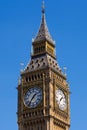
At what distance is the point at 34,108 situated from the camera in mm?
117062

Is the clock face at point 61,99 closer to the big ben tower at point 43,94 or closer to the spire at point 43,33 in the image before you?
the big ben tower at point 43,94

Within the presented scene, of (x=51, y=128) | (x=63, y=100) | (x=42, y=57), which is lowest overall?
(x=51, y=128)

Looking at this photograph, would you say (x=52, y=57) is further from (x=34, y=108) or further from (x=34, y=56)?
(x=34, y=108)

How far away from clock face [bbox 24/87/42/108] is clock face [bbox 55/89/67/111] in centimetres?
361

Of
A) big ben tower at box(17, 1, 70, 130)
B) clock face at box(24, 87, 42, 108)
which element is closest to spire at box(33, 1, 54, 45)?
big ben tower at box(17, 1, 70, 130)

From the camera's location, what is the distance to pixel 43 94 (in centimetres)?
11675

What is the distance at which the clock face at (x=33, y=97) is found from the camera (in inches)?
4629

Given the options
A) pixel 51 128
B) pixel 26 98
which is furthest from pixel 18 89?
pixel 51 128

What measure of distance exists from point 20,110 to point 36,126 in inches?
203

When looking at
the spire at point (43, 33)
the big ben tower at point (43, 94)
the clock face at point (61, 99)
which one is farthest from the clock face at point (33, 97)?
the spire at point (43, 33)

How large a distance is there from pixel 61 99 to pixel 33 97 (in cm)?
585

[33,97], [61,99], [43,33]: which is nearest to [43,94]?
[33,97]

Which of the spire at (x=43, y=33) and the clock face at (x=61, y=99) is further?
the spire at (x=43, y=33)

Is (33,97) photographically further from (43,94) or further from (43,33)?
(43,33)
